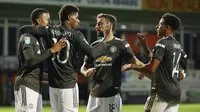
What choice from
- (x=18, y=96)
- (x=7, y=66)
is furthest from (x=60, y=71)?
(x=7, y=66)

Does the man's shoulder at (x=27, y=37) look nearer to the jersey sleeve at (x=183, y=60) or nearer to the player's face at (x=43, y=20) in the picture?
the player's face at (x=43, y=20)

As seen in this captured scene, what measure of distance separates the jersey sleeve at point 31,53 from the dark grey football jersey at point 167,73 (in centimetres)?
147

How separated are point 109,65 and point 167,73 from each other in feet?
2.76

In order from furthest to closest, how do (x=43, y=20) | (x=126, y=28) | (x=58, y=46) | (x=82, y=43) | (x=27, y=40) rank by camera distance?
(x=126, y=28)
(x=43, y=20)
(x=82, y=43)
(x=27, y=40)
(x=58, y=46)

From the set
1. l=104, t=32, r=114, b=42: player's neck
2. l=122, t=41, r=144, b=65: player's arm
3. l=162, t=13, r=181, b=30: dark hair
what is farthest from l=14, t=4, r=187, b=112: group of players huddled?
l=104, t=32, r=114, b=42: player's neck

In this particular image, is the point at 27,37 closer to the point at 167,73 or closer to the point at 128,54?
the point at 128,54

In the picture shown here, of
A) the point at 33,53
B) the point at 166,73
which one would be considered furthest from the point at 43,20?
the point at 166,73

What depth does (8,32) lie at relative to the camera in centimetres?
2155

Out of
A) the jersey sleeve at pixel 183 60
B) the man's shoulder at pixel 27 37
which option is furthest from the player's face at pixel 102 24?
the jersey sleeve at pixel 183 60

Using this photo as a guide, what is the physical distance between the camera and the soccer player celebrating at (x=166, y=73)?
6.96 metres

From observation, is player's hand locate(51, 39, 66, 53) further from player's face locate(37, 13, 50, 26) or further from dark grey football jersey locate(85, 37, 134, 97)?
dark grey football jersey locate(85, 37, 134, 97)

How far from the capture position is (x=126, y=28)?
23.2 m

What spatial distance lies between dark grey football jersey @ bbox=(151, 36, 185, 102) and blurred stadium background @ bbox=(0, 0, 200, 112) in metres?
11.5

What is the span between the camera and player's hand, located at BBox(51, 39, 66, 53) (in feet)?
22.4
